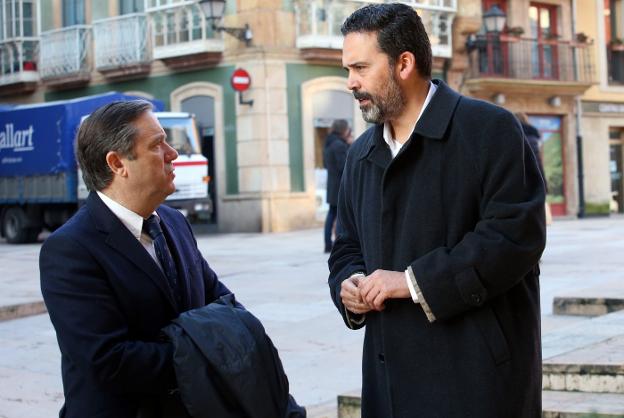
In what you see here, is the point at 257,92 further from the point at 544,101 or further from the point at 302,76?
the point at 544,101

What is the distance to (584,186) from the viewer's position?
31484mm

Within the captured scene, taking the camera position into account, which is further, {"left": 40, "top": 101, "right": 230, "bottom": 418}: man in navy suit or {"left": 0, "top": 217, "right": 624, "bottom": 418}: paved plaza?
{"left": 0, "top": 217, "right": 624, "bottom": 418}: paved plaza

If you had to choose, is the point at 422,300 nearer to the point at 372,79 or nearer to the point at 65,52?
the point at 372,79

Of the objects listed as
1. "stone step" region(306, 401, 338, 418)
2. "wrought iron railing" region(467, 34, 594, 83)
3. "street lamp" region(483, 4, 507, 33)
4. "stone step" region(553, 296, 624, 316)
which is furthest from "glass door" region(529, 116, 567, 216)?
"stone step" region(306, 401, 338, 418)

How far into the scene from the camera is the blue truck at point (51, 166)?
22.3 m

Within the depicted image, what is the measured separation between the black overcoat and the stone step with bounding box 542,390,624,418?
1750 millimetres

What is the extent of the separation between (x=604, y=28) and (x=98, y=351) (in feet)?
103

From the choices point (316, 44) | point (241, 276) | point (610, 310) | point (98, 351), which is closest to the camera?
point (98, 351)

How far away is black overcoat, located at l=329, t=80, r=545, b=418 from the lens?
9.43 ft

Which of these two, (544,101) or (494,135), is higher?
(544,101)

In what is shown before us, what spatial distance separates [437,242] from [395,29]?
61cm

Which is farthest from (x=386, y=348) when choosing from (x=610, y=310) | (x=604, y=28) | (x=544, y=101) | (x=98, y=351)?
(x=604, y=28)

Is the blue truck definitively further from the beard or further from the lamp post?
the beard

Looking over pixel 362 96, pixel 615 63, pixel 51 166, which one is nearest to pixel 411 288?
pixel 362 96
